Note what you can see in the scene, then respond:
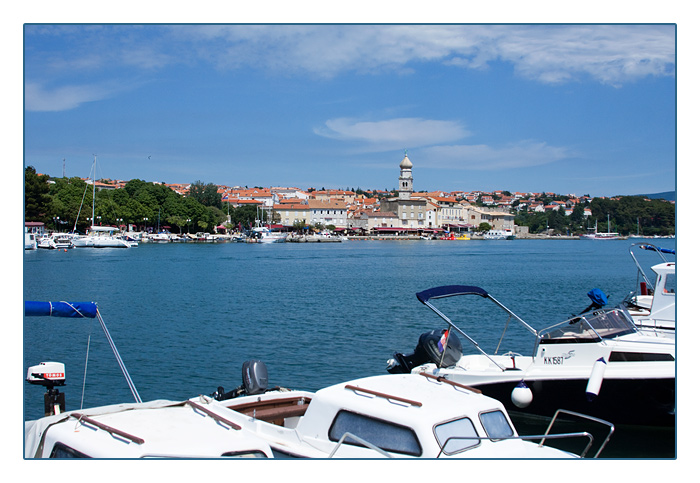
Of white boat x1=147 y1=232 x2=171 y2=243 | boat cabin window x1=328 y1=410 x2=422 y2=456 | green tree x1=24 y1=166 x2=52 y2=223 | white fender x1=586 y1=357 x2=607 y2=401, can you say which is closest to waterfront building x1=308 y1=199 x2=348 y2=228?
white boat x1=147 y1=232 x2=171 y2=243

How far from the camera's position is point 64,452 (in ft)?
16.3

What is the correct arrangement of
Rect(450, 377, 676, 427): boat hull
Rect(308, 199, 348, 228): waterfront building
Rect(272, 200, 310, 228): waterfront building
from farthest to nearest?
Rect(308, 199, 348, 228): waterfront building
Rect(272, 200, 310, 228): waterfront building
Rect(450, 377, 676, 427): boat hull

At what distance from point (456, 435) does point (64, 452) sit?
3049 mm

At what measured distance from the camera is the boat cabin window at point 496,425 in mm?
5418

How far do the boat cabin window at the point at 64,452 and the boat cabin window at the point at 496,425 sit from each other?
314 centimetres

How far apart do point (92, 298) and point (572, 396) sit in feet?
75.0

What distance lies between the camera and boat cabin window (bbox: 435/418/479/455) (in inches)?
201

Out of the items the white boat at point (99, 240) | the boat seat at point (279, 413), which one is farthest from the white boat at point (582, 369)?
the white boat at point (99, 240)

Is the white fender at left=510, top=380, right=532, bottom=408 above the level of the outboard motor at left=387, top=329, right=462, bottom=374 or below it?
below

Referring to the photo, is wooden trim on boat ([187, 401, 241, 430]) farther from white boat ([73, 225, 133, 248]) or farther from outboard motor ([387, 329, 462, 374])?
white boat ([73, 225, 133, 248])

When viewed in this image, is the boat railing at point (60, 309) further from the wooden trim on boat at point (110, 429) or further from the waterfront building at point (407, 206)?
the waterfront building at point (407, 206)

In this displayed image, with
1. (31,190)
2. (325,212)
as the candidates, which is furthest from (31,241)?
(325,212)

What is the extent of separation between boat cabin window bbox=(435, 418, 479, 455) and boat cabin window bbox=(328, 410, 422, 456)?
20 centimetres
